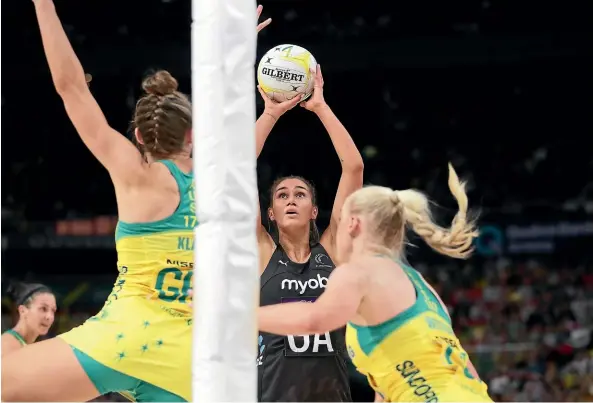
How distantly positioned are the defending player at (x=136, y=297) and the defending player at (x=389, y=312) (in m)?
0.61

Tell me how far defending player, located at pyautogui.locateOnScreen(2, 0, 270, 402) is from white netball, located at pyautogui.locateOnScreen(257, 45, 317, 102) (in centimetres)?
91

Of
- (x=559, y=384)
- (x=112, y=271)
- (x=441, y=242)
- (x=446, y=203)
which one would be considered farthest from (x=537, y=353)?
(x=441, y=242)

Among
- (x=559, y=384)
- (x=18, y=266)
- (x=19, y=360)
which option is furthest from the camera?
(x=18, y=266)

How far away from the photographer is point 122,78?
A: 502 inches

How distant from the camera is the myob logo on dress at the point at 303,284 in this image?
454cm

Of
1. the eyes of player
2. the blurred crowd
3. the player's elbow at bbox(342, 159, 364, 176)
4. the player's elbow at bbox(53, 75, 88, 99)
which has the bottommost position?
the blurred crowd

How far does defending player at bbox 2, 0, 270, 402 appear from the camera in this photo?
319 cm

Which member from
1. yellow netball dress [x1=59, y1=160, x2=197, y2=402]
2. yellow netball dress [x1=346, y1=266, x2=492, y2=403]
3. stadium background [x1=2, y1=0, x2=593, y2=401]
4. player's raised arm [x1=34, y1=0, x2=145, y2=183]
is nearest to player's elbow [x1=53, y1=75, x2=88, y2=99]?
player's raised arm [x1=34, y1=0, x2=145, y2=183]

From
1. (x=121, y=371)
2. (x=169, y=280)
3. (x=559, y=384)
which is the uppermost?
(x=169, y=280)

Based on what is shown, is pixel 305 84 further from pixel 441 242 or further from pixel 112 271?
pixel 112 271

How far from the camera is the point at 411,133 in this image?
1342 cm

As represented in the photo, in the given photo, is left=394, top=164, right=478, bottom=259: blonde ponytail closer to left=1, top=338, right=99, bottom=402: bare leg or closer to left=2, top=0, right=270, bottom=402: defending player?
left=2, top=0, right=270, bottom=402: defending player

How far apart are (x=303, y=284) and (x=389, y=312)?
5.08ft

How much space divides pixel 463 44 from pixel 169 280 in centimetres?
983
